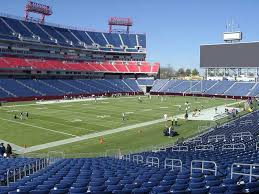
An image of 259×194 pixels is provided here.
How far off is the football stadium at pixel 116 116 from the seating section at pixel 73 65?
0.41 metres

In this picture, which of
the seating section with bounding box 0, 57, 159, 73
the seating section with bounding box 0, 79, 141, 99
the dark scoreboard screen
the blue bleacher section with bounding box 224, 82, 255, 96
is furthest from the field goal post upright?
the seating section with bounding box 0, 57, 159, 73

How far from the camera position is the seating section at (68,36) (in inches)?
3566

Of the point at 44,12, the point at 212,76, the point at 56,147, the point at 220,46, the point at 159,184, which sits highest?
the point at 44,12

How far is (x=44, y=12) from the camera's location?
106 meters

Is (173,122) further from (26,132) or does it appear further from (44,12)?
(44,12)

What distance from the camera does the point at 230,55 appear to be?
8812 centimetres

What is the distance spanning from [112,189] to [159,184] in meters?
1.40

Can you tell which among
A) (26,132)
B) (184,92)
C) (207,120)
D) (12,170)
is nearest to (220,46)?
(184,92)

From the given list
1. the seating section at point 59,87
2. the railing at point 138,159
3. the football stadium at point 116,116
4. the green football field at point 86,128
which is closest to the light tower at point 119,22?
the football stadium at point 116,116

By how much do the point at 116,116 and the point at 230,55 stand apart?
1892 inches

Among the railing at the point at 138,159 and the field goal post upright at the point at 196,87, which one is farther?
the field goal post upright at the point at 196,87

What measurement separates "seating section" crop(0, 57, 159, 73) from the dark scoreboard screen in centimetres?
2626

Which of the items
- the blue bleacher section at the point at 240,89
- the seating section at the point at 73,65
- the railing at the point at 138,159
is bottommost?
the railing at the point at 138,159

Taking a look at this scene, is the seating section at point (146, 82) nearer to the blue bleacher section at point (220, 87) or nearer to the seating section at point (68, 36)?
the seating section at point (68, 36)
